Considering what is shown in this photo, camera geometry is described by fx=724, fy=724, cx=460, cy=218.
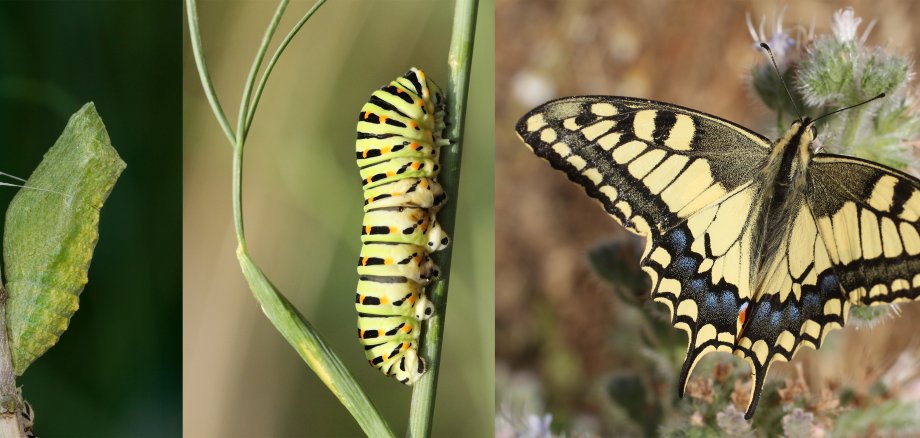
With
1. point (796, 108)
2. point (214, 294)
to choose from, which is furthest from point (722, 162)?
point (214, 294)

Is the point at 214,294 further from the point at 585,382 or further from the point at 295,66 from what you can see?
the point at 585,382

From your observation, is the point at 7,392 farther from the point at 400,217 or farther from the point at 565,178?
the point at 565,178

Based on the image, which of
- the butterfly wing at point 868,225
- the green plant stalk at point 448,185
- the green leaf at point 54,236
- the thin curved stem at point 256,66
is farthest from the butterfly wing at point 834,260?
the green leaf at point 54,236

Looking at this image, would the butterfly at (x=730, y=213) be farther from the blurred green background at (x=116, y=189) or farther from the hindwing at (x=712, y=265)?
the blurred green background at (x=116, y=189)

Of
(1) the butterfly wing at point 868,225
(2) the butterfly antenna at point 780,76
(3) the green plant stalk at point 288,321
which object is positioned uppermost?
(2) the butterfly antenna at point 780,76

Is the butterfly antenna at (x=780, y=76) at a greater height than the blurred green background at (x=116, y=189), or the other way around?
the butterfly antenna at (x=780, y=76)

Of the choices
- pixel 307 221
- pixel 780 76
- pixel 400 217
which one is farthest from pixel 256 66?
pixel 780 76

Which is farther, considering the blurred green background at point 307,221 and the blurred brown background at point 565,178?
the blurred green background at point 307,221
